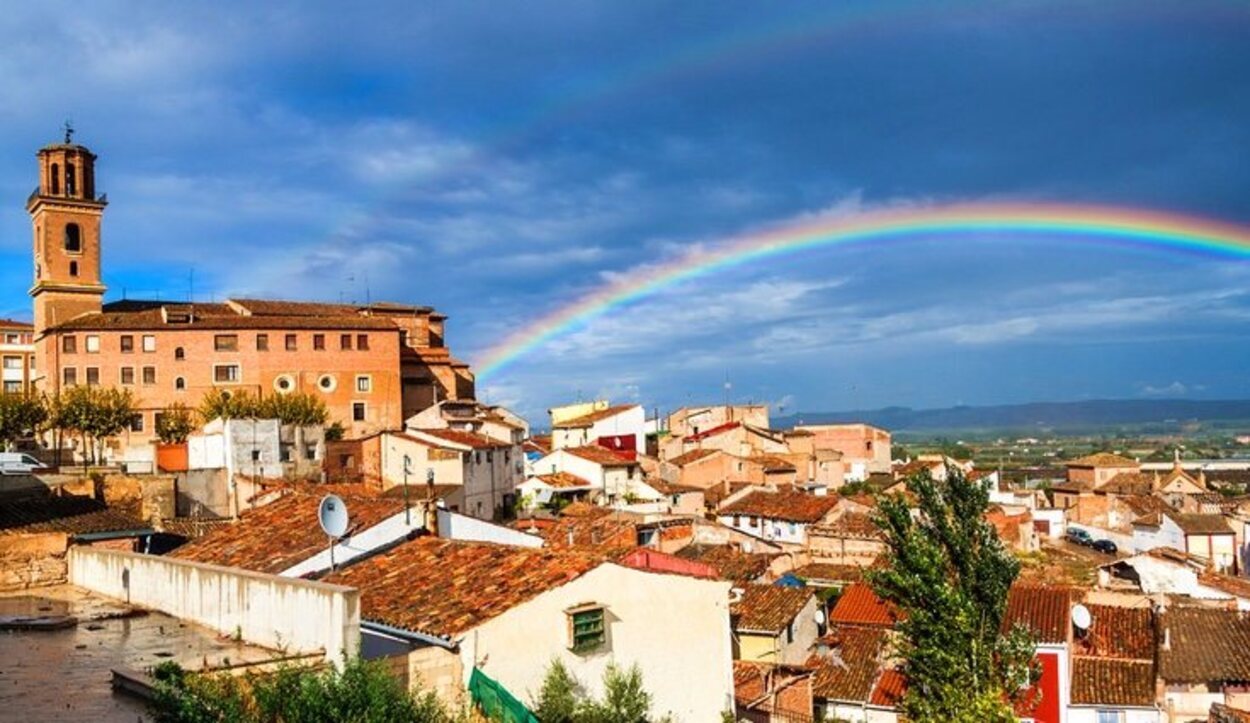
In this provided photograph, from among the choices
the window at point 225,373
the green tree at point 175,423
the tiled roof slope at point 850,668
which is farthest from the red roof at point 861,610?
the window at point 225,373

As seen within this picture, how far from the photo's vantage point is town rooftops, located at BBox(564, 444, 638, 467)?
5479 cm

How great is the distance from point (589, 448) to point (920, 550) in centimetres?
3867

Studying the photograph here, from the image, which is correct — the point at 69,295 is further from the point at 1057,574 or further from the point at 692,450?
the point at 1057,574

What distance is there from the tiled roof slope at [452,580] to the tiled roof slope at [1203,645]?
16.4 metres

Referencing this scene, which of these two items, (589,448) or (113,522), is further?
(589,448)

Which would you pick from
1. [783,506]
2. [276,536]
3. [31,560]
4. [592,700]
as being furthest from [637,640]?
[783,506]

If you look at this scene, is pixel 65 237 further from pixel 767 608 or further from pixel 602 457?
pixel 767 608

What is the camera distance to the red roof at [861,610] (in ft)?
94.1

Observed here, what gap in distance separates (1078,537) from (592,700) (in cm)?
5580

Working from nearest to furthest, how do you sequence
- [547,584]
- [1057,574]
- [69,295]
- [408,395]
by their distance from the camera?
[547,584] → [1057,574] → [69,295] → [408,395]

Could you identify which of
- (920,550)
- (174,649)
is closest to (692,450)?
(920,550)

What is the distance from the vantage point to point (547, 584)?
44.2 ft

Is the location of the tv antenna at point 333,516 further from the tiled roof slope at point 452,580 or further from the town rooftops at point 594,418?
the town rooftops at point 594,418

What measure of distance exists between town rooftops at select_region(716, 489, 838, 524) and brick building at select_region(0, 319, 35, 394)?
63715 mm
